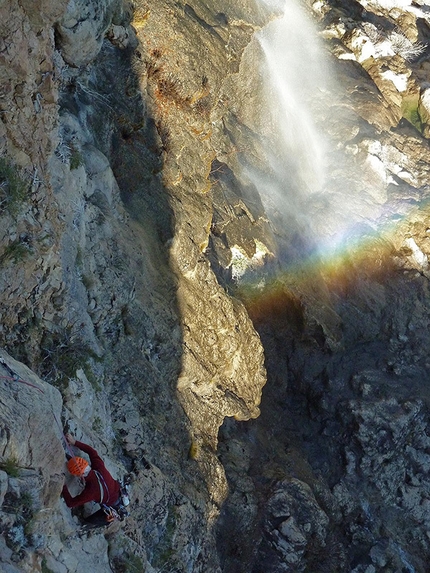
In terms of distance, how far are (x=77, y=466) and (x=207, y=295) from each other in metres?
5.86

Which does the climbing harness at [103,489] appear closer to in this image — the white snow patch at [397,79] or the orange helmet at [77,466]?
the orange helmet at [77,466]

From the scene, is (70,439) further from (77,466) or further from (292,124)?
(292,124)

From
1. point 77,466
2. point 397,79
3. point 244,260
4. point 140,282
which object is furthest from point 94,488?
→ point 397,79

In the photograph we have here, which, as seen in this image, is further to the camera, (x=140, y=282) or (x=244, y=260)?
(x=244, y=260)

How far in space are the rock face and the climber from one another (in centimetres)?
20

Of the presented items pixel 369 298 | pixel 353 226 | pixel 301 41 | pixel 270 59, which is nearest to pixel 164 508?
pixel 369 298

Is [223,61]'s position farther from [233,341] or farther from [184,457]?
[184,457]

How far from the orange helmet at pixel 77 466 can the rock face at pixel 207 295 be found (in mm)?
349

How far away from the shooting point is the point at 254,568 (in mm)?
13219

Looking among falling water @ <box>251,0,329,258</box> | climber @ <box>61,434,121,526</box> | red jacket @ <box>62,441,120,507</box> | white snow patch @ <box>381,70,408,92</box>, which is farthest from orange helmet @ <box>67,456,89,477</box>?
white snow patch @ <box>381,70,408,92</box>

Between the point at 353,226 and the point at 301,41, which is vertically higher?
the point at 301,41

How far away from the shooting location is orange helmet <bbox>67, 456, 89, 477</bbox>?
6449mm

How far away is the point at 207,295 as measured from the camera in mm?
11844

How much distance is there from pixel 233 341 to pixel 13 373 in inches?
264
